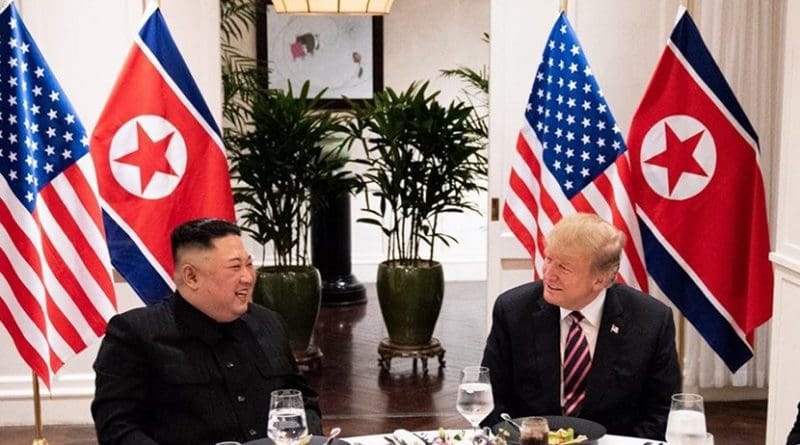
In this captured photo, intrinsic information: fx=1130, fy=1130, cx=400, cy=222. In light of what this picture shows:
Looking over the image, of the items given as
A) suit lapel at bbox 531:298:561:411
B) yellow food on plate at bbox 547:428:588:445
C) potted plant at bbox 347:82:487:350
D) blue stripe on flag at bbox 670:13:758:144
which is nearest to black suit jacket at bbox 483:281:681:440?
suit lapel at bbox 531:298:561:411

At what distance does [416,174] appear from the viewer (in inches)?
240

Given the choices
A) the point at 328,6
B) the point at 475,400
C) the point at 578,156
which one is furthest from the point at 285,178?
the point at 475,400

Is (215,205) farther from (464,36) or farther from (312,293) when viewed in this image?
(464,36)

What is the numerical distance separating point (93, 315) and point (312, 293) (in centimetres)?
200

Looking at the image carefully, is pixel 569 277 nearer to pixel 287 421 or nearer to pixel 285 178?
pixel 287 421

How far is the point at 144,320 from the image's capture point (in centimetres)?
286

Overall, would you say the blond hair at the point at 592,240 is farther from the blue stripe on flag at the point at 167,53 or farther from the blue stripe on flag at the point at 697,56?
the blue stripe on flag at the point at 167,53

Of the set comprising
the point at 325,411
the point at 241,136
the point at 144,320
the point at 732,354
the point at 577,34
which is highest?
the point at 577,34

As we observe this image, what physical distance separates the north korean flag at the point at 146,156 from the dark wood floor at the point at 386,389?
115 cm

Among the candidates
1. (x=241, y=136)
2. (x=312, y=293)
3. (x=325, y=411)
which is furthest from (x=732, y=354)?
(x=241, y=136)

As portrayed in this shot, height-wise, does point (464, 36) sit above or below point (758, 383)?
above

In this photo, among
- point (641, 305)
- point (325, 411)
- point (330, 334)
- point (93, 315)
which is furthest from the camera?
point (330, 334)

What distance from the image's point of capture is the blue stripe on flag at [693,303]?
464 centimetres

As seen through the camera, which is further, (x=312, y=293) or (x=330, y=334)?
(x=330, y=334)
